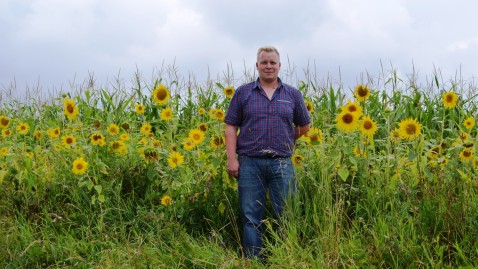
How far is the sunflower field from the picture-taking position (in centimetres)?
417

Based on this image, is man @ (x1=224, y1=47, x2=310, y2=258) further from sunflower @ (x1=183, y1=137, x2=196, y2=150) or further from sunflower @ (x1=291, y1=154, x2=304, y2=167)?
sunflower @ (x1=183, y1=137, x2=196, y2=150)

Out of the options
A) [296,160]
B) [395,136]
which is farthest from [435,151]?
[296,160]

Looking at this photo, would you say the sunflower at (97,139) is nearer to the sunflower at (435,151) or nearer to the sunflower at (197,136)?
the sunflower at (197,136)

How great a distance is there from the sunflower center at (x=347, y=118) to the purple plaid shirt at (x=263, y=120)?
38 cm

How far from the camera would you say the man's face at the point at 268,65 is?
4.60m

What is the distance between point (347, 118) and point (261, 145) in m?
0.62

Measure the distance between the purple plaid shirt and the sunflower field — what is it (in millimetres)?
312

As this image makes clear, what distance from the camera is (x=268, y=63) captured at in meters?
4.61

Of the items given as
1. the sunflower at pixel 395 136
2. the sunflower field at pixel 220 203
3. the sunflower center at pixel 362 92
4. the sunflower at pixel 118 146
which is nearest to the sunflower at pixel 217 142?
the sunflower field at pixel 220 203

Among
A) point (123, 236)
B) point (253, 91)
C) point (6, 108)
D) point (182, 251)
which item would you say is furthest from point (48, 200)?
point (6, 108)

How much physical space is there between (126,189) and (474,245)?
2.77 meters

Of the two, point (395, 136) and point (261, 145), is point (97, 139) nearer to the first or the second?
point (261, 145)

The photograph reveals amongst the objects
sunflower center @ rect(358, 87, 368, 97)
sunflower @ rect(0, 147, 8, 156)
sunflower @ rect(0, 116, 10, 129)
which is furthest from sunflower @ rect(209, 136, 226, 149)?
sunflower @ rect(0, 116, 10, 129)

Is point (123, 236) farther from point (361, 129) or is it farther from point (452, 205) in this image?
point (452, 205)
